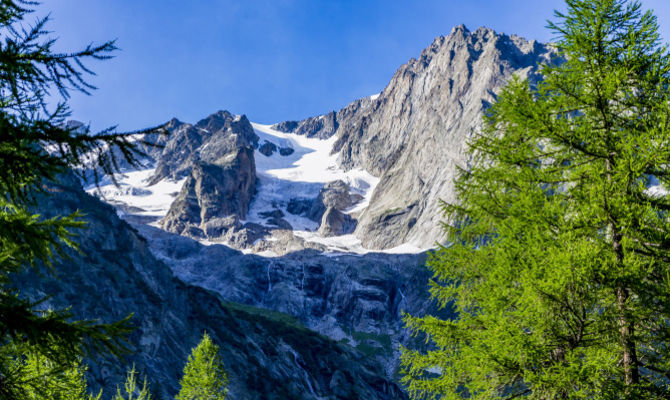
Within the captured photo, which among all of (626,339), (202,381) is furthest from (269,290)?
(626,339)

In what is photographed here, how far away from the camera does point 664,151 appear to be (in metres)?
5.67

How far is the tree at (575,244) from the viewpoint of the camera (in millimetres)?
5938

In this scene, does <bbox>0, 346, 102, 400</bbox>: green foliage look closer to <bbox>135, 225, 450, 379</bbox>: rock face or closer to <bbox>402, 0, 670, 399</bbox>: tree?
<bbox>402, 0, 670, 399</bbox>: tree

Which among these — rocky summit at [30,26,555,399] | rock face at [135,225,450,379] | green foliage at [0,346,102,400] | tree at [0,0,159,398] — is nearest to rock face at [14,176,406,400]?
rocky summit at [30,26,555,399]

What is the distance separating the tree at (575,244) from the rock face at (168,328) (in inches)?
1967

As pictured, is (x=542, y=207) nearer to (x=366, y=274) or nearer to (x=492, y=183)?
(x=492, y=183)

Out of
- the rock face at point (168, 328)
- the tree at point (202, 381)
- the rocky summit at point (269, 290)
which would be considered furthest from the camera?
the rocky summit at point (269, 290)

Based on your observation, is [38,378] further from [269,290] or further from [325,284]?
[325,284]

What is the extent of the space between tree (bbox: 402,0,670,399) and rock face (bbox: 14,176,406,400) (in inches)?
1967

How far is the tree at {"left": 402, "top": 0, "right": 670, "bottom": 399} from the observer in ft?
19.5

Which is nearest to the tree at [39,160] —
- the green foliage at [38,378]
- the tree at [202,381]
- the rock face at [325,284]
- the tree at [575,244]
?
the green foliage at [38,378]

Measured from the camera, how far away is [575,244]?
6.07 m

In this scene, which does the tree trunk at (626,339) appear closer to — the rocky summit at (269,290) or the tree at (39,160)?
the rocky summit at (269,290)

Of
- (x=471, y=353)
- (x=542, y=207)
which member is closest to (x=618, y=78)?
(x=542, y=207)
